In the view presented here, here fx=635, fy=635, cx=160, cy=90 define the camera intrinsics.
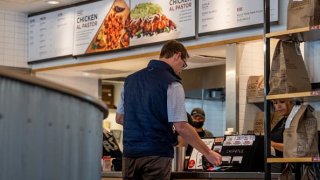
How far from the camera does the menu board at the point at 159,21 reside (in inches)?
242

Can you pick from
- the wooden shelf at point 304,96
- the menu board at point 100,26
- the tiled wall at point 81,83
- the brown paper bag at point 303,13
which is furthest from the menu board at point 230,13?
the tiled wall at point 81,83

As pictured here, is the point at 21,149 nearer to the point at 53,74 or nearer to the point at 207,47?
the point at 207,47

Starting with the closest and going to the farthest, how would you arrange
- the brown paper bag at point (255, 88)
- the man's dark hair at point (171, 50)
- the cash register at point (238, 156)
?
the man's dark hair at point (171, 50)
the cash register at point (238, 156)
the brown paper bag at point (255, 88)

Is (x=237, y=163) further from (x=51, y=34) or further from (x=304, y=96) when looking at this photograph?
(x=51, y=34)

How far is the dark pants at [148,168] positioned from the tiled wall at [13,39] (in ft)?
14.9

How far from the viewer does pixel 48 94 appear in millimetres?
2193

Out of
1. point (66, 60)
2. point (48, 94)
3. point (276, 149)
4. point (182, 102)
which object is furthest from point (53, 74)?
point (48, 94)

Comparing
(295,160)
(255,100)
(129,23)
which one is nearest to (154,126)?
(295,160)

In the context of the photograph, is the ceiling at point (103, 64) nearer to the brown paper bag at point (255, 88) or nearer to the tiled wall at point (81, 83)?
the tiled wall at point (81, 83)

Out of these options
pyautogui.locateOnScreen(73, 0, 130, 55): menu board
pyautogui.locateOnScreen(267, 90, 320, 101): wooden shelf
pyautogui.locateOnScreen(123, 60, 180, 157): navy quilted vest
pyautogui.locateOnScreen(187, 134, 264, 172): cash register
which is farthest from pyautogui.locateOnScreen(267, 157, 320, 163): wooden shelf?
pyautogui.locateOnScreen(73, 0, 130, 55): menu board

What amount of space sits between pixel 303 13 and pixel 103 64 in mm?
3618

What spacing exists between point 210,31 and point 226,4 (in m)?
0.30

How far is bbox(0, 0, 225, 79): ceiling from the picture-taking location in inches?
270

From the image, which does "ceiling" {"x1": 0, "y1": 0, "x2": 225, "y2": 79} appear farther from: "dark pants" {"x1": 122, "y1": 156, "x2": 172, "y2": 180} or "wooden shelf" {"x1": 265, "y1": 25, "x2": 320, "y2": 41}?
"dark pants" {"x1": 122, "y1": 156, "x2": 172, "y2": 180}
